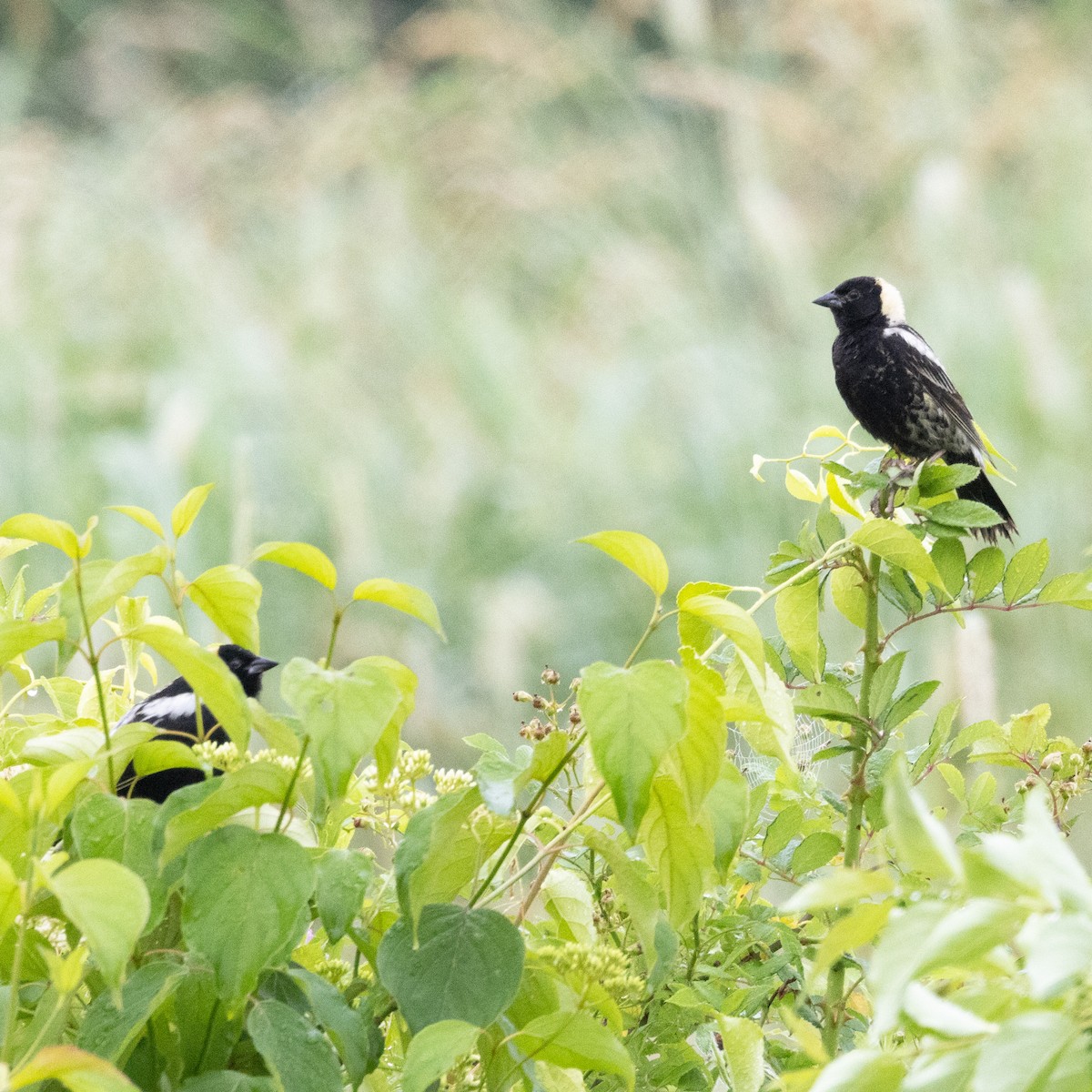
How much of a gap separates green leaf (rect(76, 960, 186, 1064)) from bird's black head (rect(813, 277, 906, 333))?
1358mm

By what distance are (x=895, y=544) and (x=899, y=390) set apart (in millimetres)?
1019

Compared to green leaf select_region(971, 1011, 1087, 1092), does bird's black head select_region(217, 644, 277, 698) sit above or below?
below

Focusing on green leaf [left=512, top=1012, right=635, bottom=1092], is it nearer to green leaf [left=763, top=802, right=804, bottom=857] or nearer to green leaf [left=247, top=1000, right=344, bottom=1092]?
green leaf [left=247, top=1000, right=344, bottom=1092]

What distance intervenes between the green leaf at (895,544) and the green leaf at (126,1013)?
0.32 m

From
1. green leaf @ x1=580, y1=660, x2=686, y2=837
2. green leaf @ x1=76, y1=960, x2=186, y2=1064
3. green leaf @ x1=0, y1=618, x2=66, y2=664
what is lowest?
green leaf @ x1=76, y1=960, x2=186, y2=1064

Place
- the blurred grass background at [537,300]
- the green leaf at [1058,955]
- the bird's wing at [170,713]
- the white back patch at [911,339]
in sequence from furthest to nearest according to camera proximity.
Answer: the blurred grass background at [537,300] < the white back patch at [911,339] < the bird's wing at [170,713] < the green leaf at [1058,955]

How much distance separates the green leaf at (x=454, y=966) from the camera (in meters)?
0.47

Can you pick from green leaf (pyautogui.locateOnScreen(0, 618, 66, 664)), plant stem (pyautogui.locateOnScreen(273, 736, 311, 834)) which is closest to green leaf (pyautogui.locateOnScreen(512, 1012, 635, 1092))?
plant stem (pyautogui.locateOnScreen(273, 736, 311, 834))

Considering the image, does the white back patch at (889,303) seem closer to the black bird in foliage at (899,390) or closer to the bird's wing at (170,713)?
the black bird in foliage at (899,390)

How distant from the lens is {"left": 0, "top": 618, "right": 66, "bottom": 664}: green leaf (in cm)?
47

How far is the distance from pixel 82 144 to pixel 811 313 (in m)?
2.41

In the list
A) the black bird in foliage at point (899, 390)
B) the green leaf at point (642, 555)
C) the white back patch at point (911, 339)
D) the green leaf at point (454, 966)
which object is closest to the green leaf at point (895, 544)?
the green leaf at point (642, 555)

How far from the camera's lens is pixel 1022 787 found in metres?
0.70

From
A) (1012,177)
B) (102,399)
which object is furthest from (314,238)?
(1012,177)
